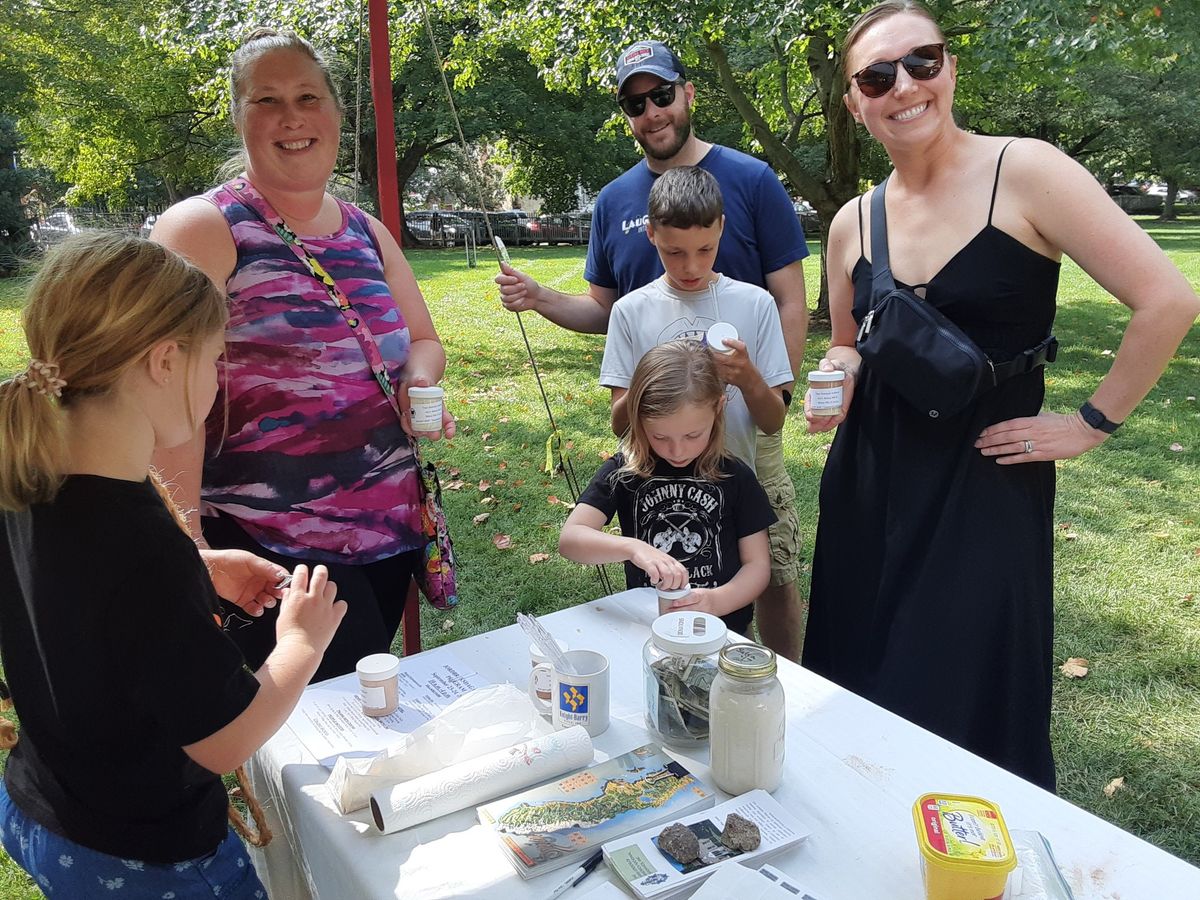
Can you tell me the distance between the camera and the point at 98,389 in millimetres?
1256

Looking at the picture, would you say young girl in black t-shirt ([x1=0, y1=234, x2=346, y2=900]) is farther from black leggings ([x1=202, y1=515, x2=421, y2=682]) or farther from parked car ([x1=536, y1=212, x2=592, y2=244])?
parked car ([x1=536, y1=212, x2=592, y2=244])

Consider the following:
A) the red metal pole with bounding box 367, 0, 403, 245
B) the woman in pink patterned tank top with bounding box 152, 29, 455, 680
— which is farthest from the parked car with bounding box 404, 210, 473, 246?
the woman in pink patterned tank top with bounding box 152, 29, 455, 680

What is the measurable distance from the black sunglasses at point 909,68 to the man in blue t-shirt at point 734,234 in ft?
2.74

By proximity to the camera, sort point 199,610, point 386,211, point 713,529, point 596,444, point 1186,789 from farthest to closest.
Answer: point 596,444, point 386,211, point 1186,789, point 713,529, point 199,610

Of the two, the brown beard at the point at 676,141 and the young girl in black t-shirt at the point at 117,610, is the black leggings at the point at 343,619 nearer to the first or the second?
the young girl in black t-shirt at the point at 117,610

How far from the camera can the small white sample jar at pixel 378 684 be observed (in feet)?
5.31

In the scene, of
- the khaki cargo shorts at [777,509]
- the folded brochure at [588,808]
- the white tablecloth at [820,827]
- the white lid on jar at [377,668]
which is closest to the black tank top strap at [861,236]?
the khaki cargo shorts at [777,509]

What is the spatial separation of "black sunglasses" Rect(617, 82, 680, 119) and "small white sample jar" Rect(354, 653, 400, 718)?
1.92m

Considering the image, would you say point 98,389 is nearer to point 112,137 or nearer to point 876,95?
point 876,95

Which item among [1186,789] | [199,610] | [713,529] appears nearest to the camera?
[199,610]

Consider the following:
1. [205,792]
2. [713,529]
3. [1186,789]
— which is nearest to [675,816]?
[205,792]

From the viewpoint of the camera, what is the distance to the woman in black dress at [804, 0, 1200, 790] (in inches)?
70.9

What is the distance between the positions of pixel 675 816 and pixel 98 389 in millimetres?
1049

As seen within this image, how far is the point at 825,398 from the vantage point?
6.36 feet
